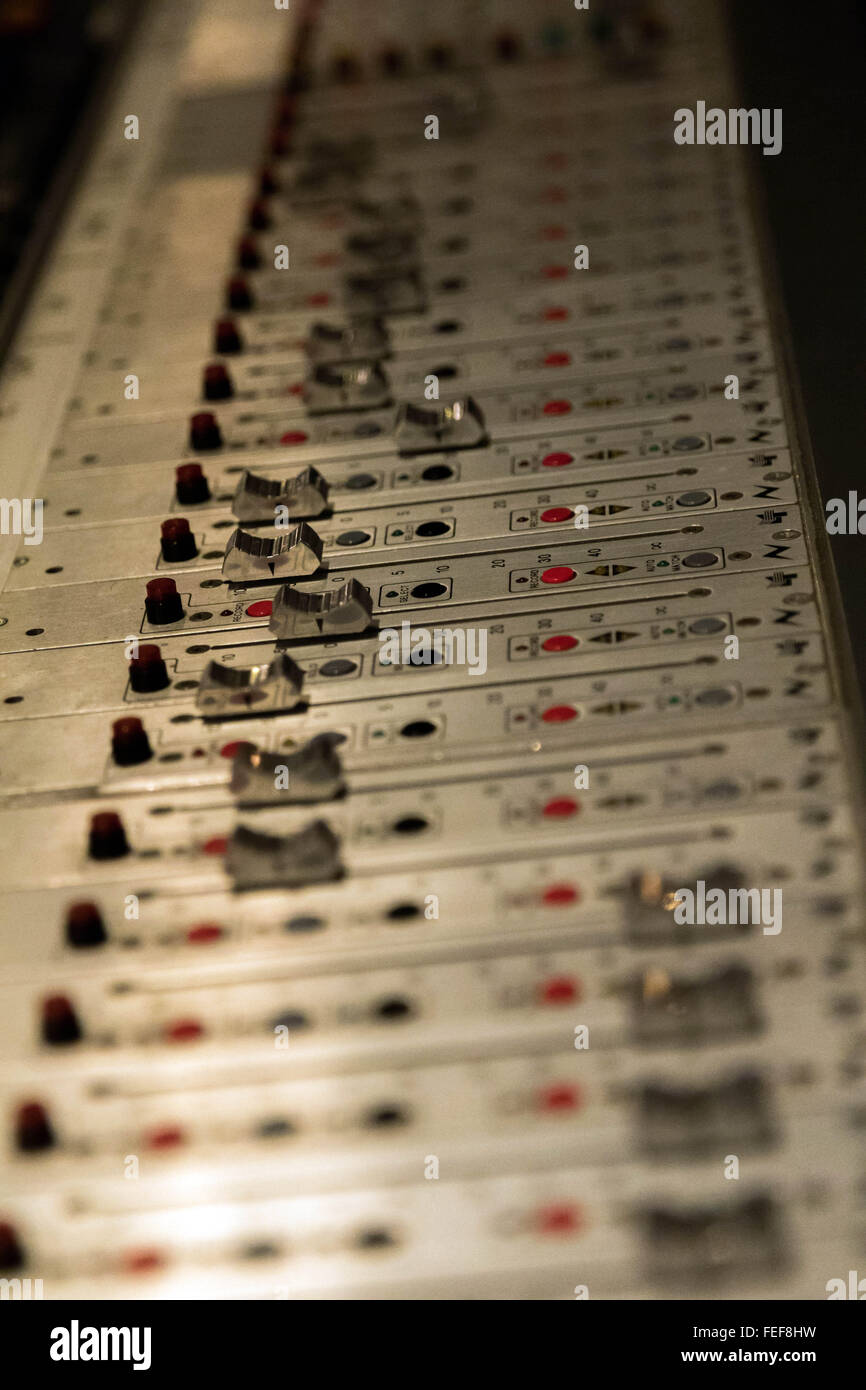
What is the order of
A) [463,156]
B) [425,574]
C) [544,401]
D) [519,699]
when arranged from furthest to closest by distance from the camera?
[463,156] < [544,401] < [425,574] < [519,699]

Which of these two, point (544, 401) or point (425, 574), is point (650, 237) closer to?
point (544, 401)

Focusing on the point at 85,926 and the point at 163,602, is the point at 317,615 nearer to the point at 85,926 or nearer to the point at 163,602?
the point at 163,602

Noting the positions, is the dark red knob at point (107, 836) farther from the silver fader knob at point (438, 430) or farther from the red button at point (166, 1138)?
the silver fader knob at point (438, 430)

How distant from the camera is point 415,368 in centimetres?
491

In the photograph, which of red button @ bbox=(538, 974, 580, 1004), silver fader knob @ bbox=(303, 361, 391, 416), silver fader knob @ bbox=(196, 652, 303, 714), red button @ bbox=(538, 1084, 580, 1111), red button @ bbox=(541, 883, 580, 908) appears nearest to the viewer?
red button @ bbox=(538, 1084, 580, 1111)

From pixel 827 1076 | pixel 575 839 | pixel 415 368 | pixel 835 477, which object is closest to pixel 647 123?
pixel 415 368

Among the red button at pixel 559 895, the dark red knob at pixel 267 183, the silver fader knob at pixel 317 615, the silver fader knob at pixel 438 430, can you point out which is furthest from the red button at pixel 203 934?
the dark red knob at pixel 267 183

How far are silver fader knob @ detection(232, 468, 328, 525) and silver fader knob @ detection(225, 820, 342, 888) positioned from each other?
51.5 inches

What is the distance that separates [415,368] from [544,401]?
16.9 inches

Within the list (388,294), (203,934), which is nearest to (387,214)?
(388,294)

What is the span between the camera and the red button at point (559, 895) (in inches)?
116

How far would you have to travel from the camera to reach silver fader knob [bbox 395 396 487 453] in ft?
14.6

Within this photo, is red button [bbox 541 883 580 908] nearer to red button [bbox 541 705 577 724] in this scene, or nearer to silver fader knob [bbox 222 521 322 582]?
red button [bbox 541 705 577 724]

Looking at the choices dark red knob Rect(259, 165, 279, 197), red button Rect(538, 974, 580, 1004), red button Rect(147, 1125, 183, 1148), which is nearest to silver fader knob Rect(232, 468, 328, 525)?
red button Rect(538, 974, 580, 1004)
